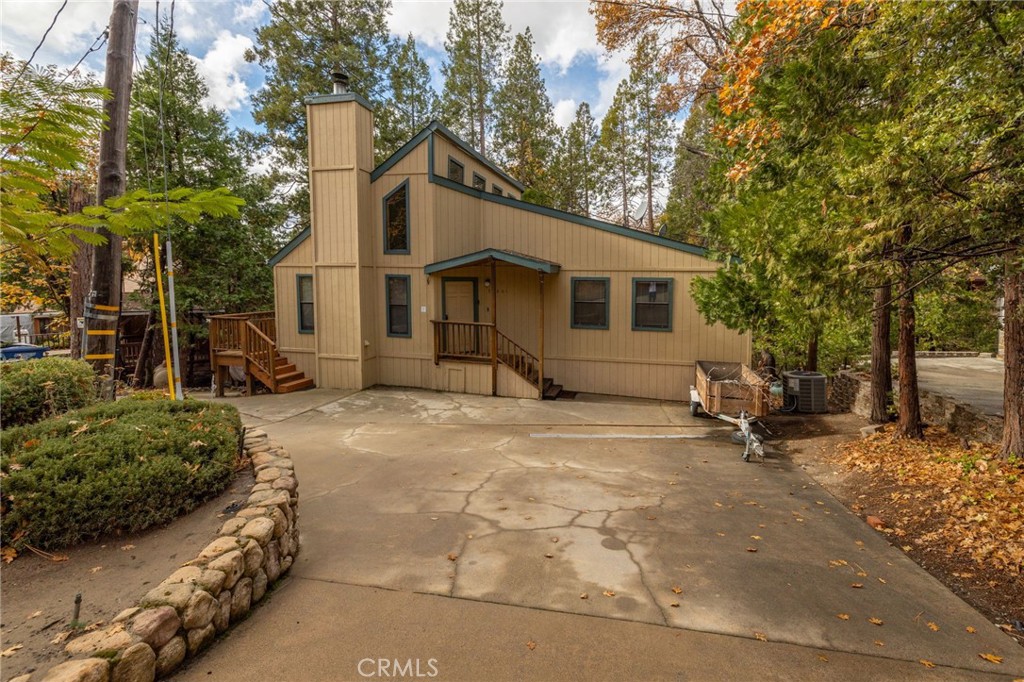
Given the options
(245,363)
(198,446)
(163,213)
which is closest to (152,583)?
(198,446)

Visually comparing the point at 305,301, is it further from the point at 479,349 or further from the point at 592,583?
the point at 592,583

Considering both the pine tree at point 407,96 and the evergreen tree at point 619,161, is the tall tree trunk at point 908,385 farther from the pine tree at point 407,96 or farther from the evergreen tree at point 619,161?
the pine tree at point 407,96

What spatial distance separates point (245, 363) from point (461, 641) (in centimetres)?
1012

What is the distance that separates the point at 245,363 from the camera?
1112 centimetres

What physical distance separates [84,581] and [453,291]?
9554 mm

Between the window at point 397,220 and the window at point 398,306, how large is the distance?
0.72 m

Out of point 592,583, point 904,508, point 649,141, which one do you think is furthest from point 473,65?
point 592,583

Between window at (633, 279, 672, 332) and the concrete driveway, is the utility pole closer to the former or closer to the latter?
the concrete driveway

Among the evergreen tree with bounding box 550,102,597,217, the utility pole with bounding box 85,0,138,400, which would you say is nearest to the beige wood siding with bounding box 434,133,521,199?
the utility pole with bounding box 85,0,138,400

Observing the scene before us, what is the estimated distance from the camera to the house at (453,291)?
424 inches

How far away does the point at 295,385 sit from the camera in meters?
11.3

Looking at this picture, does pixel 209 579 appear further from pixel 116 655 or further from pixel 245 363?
pixel 245 363

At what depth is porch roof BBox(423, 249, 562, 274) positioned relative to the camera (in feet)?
32.9

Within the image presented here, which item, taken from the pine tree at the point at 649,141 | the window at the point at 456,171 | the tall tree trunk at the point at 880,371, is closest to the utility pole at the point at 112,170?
the window at the point at 456,171
